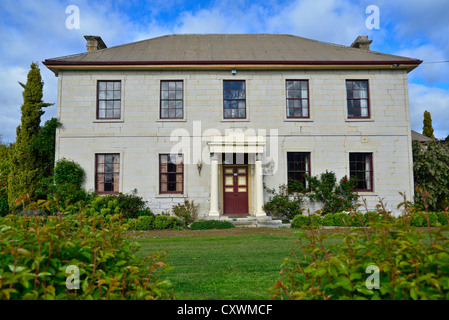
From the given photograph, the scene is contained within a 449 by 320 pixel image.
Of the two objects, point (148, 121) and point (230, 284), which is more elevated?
point (148, 121)

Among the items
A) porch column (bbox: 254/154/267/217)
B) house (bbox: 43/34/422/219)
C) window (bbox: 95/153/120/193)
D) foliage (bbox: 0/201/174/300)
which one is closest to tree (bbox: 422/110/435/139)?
house (bbox: 43/34/422/219)

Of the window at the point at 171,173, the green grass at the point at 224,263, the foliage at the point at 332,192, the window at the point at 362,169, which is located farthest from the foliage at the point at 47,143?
the window at the point at 362,169

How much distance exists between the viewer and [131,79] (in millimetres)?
14695

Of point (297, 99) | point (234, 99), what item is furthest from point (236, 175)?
point (297, 99)

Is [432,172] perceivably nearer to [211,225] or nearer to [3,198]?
[211,225]

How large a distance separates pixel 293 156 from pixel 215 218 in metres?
4.86

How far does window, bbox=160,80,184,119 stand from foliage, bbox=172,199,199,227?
14.0 ft

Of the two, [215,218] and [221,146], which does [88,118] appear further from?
[215,218]

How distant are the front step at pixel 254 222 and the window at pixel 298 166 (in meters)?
2.44

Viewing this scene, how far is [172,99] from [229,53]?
3.95 metres

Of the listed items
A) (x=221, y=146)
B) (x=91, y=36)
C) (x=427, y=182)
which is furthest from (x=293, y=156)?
(x=91, y=36)

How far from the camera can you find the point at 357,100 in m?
14.9
